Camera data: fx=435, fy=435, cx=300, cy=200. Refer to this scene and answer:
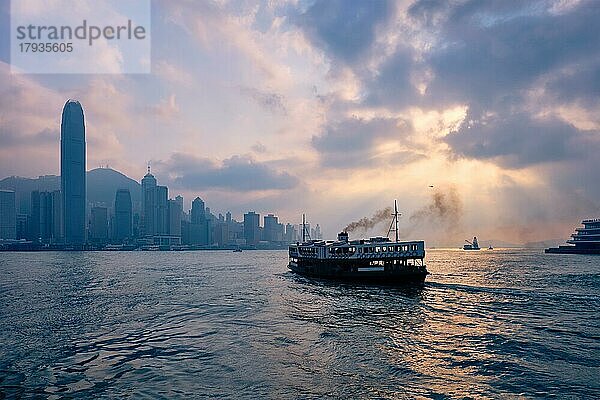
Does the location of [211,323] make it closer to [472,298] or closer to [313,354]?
[313,354]

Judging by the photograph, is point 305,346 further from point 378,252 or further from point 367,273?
point 378,252

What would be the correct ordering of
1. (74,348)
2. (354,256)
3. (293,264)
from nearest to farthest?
(74,348) < (354,256) < (293,264)

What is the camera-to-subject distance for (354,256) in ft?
267

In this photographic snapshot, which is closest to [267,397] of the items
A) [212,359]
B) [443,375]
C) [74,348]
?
[212,359]

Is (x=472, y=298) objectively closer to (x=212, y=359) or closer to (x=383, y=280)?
(x=383, y=280)

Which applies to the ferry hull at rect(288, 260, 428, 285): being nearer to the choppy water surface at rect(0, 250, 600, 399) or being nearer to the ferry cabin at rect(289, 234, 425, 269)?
the ferry cabin at rect(289, 234, 425, 269)

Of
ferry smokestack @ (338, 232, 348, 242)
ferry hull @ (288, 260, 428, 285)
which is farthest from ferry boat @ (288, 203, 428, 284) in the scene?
ferry smokestack @ (338, 232, 348, 242)

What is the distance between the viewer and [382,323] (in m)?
43.1

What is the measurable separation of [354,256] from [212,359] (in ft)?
174

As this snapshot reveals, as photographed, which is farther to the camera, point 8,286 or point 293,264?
point 293,264

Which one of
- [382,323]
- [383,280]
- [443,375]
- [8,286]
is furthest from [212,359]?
[8,286]

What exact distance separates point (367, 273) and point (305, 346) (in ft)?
145

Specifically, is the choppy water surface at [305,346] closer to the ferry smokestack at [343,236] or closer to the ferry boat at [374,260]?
the ferry boat at [374,260]

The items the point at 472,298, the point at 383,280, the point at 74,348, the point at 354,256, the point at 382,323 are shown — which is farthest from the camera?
the point at 354,256
